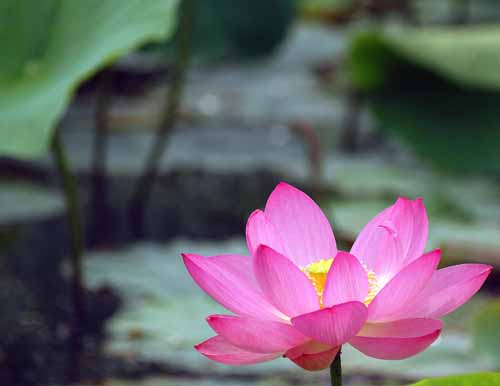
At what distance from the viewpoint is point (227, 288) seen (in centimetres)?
51

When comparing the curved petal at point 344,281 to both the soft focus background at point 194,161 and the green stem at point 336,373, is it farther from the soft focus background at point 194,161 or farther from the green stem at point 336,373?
the soft focus background at point 194,161

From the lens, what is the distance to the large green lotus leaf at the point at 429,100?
1984 mm

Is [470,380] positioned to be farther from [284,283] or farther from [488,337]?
[488,337]

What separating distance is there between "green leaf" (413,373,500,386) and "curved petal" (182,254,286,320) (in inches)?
3.9

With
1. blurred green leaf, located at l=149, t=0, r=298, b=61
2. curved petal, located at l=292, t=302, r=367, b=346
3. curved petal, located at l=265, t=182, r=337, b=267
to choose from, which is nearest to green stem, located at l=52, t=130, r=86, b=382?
curved petal, located at l=265, t=182, r=337, b=267

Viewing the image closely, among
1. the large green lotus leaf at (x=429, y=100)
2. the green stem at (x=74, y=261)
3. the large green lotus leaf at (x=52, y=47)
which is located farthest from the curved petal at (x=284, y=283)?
the large green lotus leaf at (x=429, y=100)

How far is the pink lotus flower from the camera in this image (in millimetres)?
472

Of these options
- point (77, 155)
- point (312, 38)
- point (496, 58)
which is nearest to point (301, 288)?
point (496, 58)

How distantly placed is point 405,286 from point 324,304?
A: 0.15 feet

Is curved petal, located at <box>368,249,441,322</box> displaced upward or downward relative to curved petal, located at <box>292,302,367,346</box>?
upward

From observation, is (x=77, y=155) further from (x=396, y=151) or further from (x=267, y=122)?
(x=396, y=151)

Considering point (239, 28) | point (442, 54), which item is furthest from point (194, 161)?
point (442, 54)

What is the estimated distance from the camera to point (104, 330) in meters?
1.35

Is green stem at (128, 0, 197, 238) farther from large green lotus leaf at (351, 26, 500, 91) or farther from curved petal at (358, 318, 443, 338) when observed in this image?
curved petal at (358, 318, 443, 338)
